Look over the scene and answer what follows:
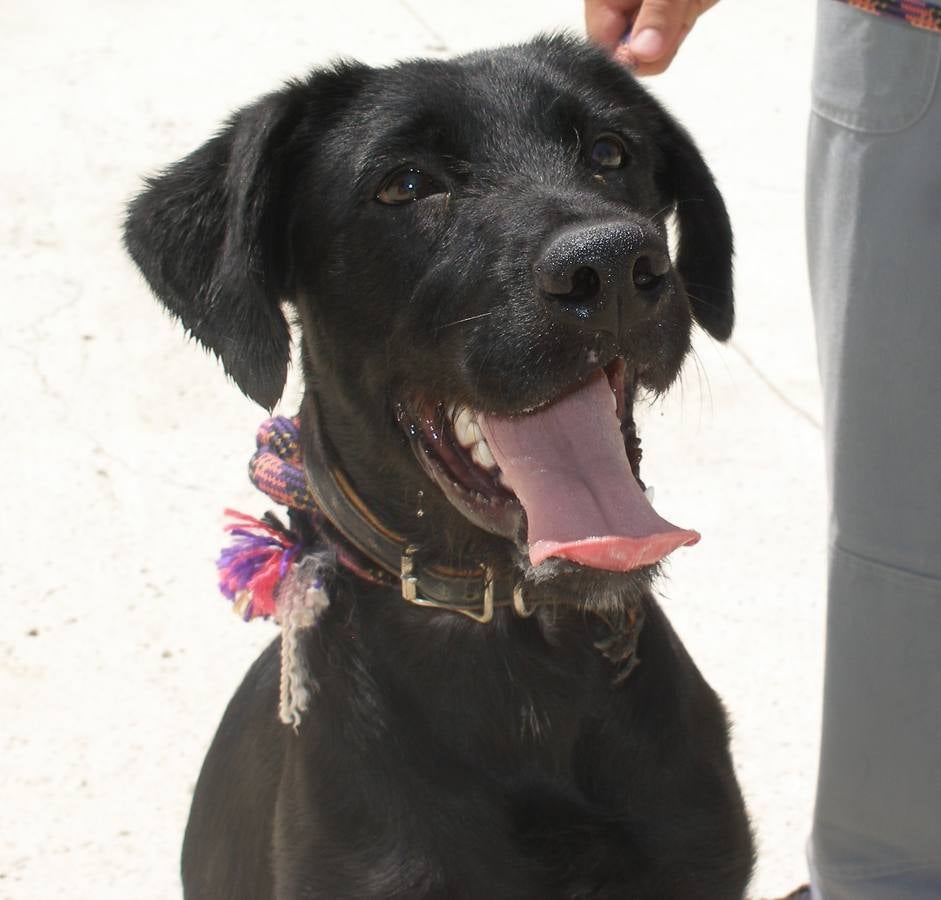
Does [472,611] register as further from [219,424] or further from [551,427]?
[219,424]

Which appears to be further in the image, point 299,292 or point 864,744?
point 864,744

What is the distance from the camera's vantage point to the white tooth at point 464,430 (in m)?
2.52

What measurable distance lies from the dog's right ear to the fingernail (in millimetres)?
589

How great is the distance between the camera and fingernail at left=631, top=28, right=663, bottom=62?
2.94m

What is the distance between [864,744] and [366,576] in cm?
114

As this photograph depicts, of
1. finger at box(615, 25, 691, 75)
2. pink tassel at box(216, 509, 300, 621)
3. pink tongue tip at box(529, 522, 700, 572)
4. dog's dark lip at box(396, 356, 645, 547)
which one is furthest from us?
finger at box(615, 25, 691, 75)

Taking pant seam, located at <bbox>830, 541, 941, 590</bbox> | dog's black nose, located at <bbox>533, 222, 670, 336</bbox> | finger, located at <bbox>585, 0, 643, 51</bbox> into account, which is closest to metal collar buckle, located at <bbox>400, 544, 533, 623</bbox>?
dog's black nose, located at <bbox>533, 222, 670, 336</bbox>

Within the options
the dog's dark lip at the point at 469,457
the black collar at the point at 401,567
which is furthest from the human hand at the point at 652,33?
the black collar at the point at 401,567

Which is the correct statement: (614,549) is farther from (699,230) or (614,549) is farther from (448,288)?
(699,230)

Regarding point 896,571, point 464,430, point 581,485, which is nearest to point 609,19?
point 464,430

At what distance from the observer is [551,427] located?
2.49 meters

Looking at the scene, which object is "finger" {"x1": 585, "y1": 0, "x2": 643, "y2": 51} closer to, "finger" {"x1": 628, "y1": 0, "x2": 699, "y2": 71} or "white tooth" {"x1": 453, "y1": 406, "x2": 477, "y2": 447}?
"finger" {"x1": 628, "y1": 0, "x2": 699, "y2": 71}

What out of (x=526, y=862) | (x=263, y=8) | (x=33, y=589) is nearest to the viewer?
(x=526, y=862)

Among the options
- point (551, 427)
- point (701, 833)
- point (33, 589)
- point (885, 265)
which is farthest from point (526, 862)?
point (33, 589)
